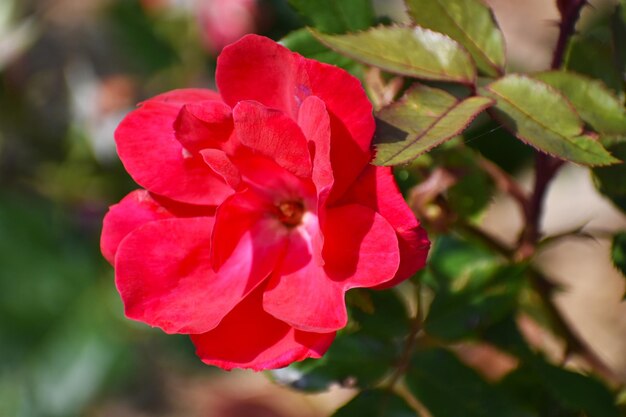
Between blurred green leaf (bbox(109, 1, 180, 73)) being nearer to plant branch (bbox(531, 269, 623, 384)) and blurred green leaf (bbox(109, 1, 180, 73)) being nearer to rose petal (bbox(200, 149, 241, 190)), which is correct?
plant branch (bbox(531, 269, 623, 384))

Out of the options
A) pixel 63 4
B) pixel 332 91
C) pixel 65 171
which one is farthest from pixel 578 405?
pixel 63 4

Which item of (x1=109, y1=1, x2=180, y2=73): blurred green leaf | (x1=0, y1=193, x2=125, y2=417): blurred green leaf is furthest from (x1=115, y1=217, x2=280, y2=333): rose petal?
(x1=109, y1=1, x2=180, y2=73): blurred green leaf

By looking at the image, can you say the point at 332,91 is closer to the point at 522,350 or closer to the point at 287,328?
the point at 287,328

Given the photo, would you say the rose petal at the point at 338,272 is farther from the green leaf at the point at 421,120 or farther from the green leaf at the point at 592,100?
the green leaf at the point at 592,100

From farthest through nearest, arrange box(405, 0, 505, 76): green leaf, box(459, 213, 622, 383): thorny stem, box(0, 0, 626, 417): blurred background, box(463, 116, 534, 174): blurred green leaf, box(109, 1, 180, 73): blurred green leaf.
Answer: box(109, 1, 180, 73): blurred green leaf, box(0, 0, 626, 417): blurred background, box(463, 116, 534, 174): blurred green leaf, box(459, 213, 622, 383): thorny stem, box(405, 0, 505, 76): green leaf

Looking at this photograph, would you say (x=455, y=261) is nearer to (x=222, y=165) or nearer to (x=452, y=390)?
(x=452, y=390)

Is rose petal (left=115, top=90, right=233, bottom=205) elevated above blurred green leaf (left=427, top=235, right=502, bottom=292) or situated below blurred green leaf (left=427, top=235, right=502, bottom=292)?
above
